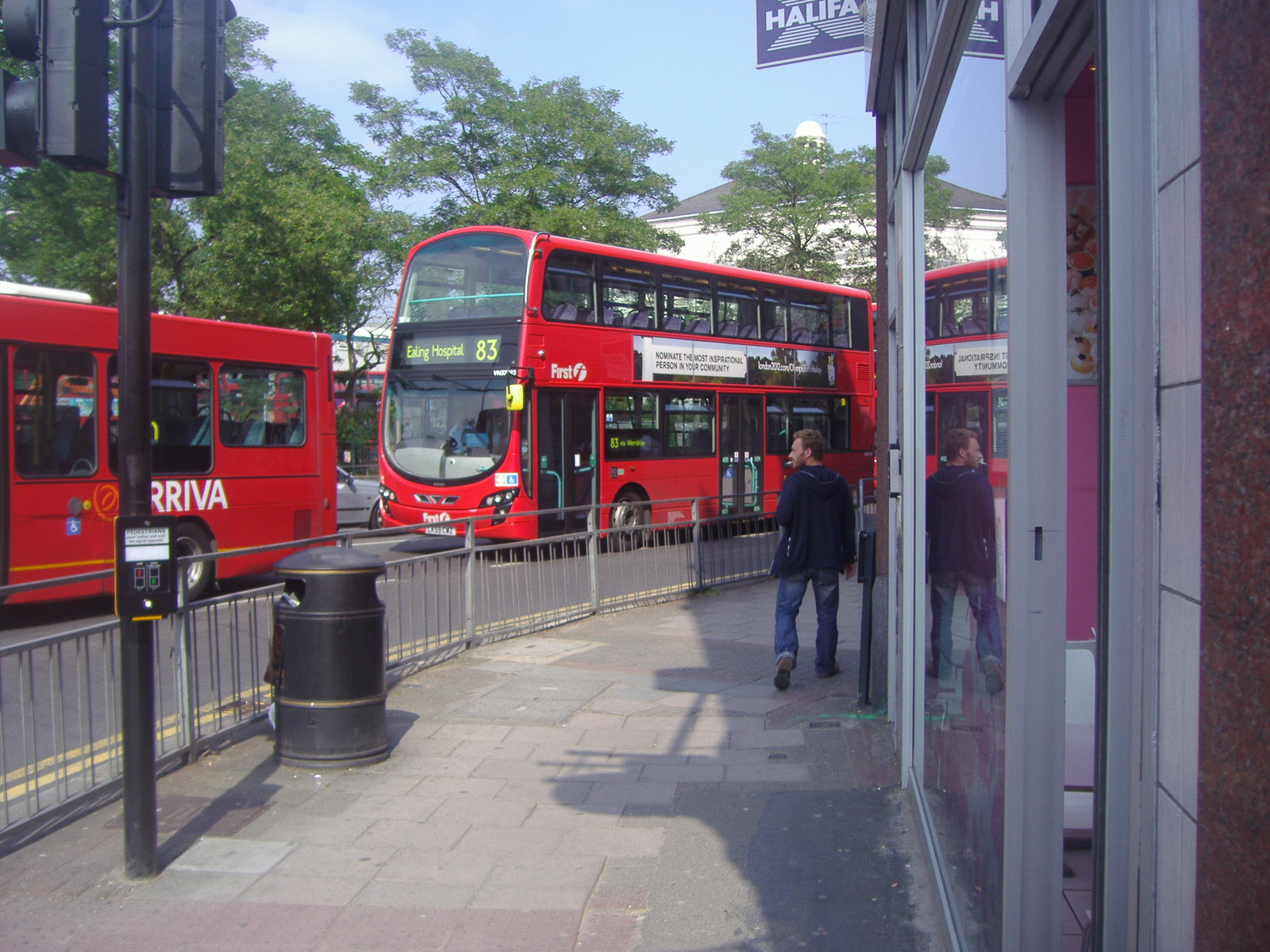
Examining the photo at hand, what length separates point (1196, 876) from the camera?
153 cm

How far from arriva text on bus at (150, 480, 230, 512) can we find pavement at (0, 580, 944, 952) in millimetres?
5516

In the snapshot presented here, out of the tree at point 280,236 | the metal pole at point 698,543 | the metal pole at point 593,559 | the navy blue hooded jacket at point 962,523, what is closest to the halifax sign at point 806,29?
the navy blue hooded jacket at point 962,523

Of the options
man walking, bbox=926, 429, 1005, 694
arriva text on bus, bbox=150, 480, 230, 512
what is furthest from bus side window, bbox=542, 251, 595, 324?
man walking, bbox=926, 429, 1005, 694

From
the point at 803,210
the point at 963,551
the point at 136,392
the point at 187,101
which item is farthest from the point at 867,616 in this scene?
the point at 803,210

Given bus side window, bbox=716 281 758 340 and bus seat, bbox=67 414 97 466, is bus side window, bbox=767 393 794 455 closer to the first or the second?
bus side window, bbox=716 281 758 340

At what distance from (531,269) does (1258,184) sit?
13.4m

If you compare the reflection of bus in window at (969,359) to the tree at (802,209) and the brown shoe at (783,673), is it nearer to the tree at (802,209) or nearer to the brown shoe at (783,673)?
the brown shoe at (783,673)

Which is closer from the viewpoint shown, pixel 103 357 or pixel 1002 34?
pixel 1002 34

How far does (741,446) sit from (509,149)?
47.0 feet

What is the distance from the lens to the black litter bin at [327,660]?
5.46 meters

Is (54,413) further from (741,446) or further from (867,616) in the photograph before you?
(741,446)

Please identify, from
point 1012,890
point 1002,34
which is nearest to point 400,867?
point 1012,890

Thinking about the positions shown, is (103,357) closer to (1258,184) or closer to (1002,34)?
(1002,34)

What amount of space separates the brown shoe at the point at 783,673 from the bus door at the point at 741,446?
10.2 metres
